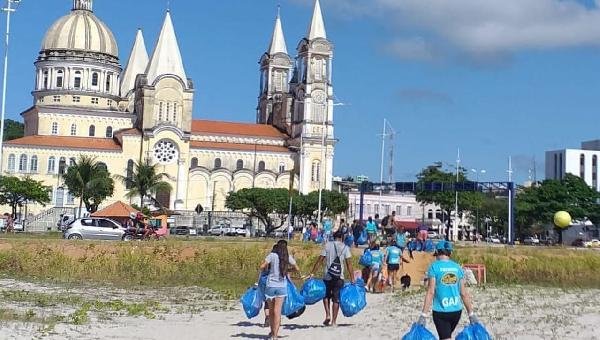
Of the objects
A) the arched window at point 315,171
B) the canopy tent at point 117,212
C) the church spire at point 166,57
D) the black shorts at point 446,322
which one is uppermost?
the church spire at point 166,57

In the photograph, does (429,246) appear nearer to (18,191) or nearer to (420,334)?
(420,334)

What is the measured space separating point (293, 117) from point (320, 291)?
94.6 m

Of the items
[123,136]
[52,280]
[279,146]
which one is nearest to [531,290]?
[52,280]

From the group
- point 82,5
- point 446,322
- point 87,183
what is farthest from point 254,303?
point 82,5

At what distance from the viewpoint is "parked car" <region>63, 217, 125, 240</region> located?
137ft

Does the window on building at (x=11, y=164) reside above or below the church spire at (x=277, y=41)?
below

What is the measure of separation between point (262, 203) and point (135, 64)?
36081 mm

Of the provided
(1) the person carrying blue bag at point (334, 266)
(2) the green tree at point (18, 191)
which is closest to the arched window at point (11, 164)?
(2) the green tree at point (18, 191)

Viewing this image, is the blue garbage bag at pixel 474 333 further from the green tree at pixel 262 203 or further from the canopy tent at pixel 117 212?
the green tree at pixel 262 203

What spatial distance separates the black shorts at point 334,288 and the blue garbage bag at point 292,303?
99 cm

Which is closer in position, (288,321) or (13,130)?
(288,321)

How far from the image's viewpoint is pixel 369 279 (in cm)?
2556

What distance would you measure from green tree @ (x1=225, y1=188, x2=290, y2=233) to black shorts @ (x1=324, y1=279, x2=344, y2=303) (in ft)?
233

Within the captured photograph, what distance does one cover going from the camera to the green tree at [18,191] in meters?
84.1
